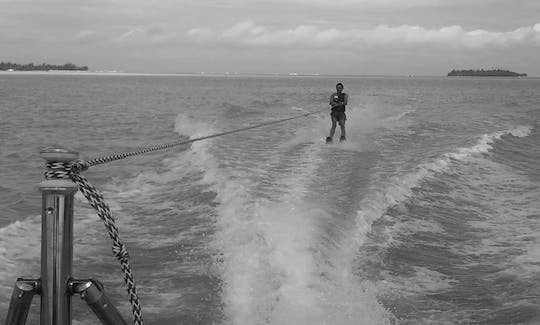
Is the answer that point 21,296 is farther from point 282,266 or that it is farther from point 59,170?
point 282,266

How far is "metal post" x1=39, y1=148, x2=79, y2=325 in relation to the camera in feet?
6.37

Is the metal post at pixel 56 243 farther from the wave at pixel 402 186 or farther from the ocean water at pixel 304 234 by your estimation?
the wave at pixel 402 186

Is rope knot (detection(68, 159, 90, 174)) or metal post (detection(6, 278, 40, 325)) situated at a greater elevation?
rope knot (detection(68, 159, 90, 174))

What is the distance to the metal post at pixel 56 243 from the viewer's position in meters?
1.94

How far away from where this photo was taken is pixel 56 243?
196cm

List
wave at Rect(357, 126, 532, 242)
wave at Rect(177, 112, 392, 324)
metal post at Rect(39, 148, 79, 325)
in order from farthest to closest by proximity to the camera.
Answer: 1. wave at Rect(357, 126, 532, 242)
2. wave at Rect(177, 112, 392, 324)
3. metal post at Rect(39, 148, 79, 325)

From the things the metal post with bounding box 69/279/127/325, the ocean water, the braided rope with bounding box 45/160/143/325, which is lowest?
the ocean water

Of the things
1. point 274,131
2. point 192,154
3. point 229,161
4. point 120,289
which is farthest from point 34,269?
point 274,131

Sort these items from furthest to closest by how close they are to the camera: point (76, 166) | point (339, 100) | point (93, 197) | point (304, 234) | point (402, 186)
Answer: point (339, 100) < point (402, 186) < point (304, 234) < point (93, 197) < point (76, 166)

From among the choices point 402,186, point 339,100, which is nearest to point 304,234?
point 402,186

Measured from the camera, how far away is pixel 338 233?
7.13 meters

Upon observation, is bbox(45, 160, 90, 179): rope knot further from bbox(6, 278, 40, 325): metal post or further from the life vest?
the life vest

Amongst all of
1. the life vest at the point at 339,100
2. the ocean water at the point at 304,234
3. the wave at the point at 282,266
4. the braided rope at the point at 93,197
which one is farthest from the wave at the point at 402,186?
the braided rope at the point at 93,197

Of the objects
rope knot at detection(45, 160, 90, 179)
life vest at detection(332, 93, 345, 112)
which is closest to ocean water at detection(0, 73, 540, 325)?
life vest at detection(332, 93, 345, 112)
